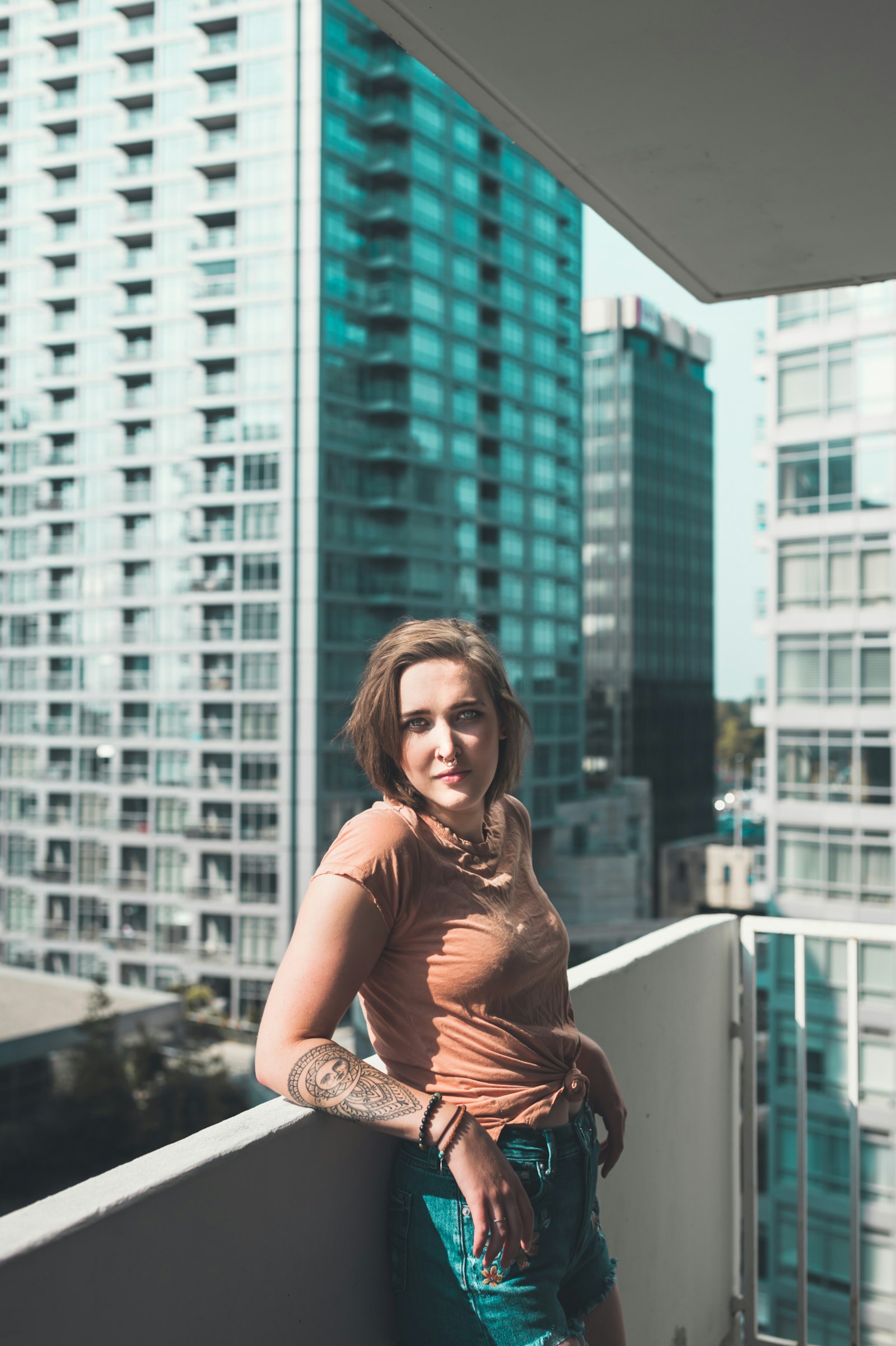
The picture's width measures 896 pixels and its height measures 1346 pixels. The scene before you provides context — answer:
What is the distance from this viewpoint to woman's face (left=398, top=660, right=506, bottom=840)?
1.18 metres

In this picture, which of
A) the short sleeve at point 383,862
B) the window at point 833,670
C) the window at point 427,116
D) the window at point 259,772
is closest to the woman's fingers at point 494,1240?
the short sleeve at point 383,862

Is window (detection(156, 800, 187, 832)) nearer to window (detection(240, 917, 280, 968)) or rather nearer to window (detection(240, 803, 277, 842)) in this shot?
window (detection(240, 803, 277, 842))

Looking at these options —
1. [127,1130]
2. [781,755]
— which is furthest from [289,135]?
[127,1130]

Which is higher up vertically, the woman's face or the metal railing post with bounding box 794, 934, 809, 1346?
the woman's face

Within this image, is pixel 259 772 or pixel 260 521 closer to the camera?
pixel 259 772

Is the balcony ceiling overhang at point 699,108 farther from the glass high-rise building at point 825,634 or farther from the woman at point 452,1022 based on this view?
the glass high-rise building at point 825,634

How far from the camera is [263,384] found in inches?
1134

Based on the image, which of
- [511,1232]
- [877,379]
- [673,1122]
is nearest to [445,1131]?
[511,1232]

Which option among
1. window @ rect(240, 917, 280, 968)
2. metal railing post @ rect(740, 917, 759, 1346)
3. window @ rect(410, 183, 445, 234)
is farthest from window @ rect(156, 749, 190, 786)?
metal railing post @ rect(740, 917, 759, 1346)

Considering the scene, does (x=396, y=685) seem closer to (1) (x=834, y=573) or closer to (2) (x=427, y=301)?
(1) (x=834, y=573)

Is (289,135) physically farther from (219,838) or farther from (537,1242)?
(537,1242)

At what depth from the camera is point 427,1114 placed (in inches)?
39.8

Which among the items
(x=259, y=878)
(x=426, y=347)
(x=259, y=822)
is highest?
(x=426, y=347)

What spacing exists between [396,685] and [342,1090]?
0.43m
